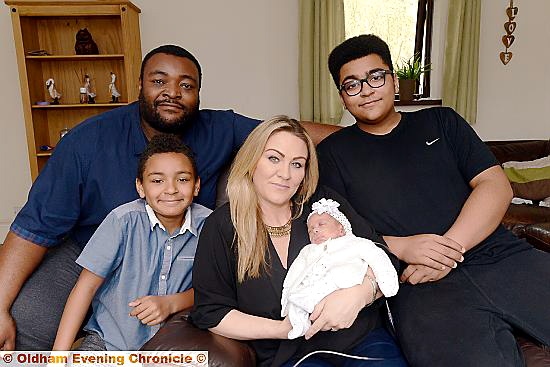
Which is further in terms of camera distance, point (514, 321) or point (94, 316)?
point (94, 316)

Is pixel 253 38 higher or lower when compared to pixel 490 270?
higher

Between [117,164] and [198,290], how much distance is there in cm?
69

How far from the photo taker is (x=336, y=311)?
129 centimetres

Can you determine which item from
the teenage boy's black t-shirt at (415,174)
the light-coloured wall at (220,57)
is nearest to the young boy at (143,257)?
the teenage boy's black t-shirt at (415,174)

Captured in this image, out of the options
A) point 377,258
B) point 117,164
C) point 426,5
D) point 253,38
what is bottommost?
point 377,258

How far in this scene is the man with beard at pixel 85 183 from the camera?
5.27 feet

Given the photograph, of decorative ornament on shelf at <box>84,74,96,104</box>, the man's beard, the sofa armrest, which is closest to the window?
decorative ornament on shelf at <box>84,74,96,104</box>

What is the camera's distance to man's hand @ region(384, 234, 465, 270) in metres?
1.56

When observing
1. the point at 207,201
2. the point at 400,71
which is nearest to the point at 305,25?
the point at 400,71

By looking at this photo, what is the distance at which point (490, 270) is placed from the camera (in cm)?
160

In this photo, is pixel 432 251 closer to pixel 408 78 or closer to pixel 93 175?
pixel 93 175

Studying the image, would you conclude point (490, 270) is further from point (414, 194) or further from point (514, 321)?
point (414, 194)

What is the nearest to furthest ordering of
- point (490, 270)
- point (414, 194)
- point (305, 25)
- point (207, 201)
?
point (490, 270) < point (414, 194) < point (207, 201) < point (305, 25)

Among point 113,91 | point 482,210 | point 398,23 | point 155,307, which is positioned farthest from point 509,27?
point 155,307
